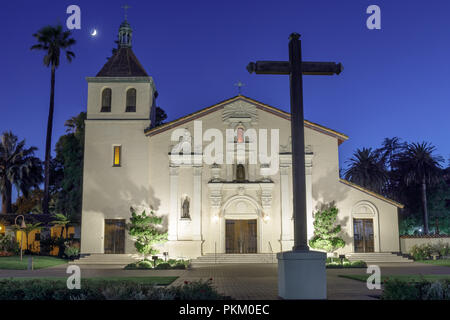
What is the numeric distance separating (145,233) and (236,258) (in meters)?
5.90

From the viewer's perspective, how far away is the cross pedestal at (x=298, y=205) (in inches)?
410

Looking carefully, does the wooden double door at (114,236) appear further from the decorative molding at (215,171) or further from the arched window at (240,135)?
the arched window at (240,135)

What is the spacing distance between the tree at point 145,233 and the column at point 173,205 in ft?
3.38

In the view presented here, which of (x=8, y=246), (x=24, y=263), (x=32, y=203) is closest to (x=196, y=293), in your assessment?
(x=24, y=263)

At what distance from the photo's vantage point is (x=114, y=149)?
103 ft

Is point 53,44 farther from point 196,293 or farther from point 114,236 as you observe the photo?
point 196,293

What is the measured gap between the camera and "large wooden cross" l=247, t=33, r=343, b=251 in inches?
428

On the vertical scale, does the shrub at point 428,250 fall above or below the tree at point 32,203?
below

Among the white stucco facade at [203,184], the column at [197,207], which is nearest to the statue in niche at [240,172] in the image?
the white stucco facade at [203,184]

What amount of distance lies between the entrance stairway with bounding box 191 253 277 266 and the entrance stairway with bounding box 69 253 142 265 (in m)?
4.09

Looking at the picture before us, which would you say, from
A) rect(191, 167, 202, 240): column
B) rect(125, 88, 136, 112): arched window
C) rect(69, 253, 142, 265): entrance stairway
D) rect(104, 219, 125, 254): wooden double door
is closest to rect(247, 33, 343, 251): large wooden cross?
rect(191, 167, 202, 240): column

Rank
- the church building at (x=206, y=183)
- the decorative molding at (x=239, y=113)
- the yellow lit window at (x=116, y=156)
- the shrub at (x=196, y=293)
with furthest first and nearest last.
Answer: the decorative molding at (x=239, y=113) → the yellow lit window at (x=116, y=156) → the church building at (x=206, y=183) → the shrub at (x=196, y=293)
